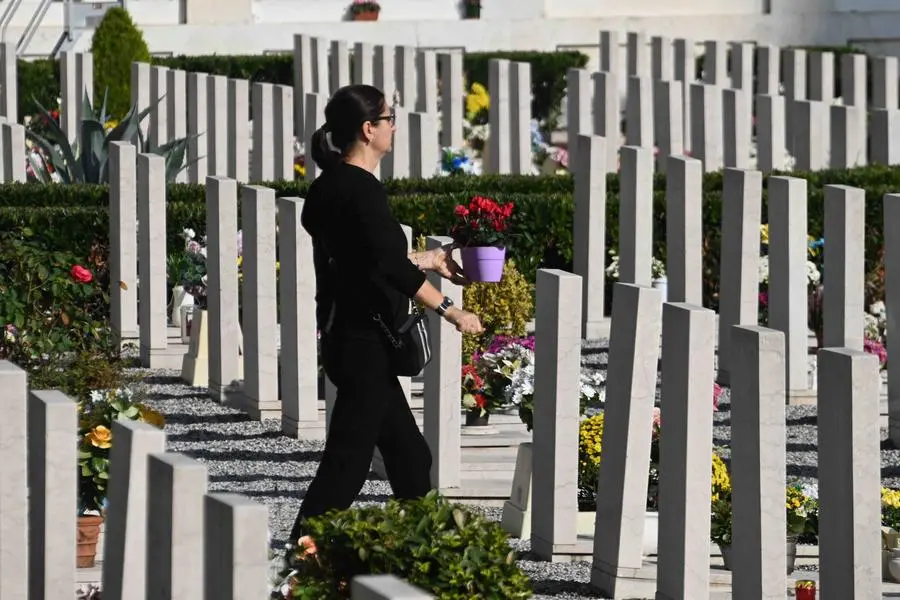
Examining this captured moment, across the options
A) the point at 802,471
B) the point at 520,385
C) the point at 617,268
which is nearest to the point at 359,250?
the point at 520,385

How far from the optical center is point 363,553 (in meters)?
4.96

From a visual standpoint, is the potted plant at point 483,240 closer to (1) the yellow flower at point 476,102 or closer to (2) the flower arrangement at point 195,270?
(2) the flower arrangement at point 195,270

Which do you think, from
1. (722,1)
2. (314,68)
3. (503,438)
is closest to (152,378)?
(503,438)

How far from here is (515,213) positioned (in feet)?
38.2

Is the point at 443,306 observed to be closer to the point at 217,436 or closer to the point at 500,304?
the point at 217,436

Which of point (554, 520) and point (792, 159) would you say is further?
Result: point (792, 159)

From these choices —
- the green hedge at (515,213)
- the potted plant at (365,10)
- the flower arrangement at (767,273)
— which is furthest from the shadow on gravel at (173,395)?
the potted plant at (365,10)

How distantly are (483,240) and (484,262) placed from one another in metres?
0.11

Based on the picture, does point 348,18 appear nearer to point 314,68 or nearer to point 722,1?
point 722,1

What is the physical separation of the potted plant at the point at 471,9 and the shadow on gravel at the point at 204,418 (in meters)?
18.1

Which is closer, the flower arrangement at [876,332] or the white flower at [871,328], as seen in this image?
the flower arrangement at [876,332]

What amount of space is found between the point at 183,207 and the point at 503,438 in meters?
3.31

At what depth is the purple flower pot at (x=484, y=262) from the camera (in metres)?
7.55

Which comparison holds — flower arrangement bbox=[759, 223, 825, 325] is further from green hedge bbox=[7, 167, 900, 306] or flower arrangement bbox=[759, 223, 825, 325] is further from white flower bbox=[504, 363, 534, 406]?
white flower bbox=[504, 363, 534, 406]
